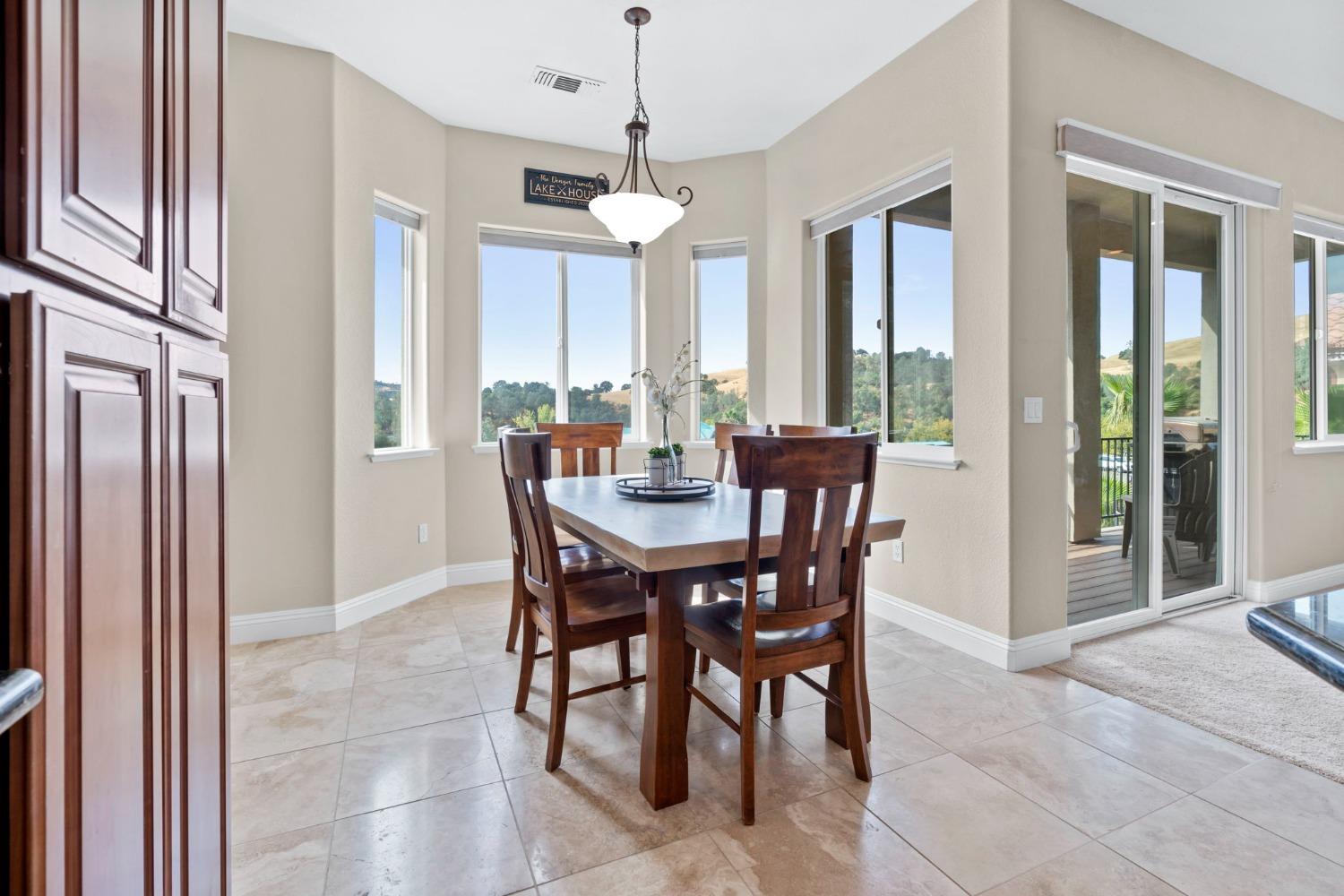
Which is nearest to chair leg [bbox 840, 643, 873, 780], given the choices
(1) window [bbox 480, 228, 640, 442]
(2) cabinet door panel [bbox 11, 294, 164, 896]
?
(2) cabinet door panel [bbox 11, 294, 164, 896]

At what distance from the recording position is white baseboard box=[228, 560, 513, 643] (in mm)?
2955

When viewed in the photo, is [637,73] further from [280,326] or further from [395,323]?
[280,326]

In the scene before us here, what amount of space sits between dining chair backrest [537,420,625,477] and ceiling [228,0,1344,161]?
1889mm

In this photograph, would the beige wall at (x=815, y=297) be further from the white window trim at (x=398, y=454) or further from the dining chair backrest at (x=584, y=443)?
the dining chair backrest at (x=584, y=443)

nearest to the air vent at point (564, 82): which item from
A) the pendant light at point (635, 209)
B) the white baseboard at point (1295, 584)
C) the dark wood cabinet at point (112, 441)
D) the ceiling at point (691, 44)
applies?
the ceiling at point (691, 44)

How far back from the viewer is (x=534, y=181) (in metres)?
4.07

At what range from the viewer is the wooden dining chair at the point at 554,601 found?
1.84 metres

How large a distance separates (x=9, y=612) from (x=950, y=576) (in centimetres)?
306

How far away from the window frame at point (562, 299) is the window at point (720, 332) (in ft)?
1.36

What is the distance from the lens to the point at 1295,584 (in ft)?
11.5

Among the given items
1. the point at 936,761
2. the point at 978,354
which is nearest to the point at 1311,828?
the point at 936,761

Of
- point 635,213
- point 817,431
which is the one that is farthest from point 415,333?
point 817,431

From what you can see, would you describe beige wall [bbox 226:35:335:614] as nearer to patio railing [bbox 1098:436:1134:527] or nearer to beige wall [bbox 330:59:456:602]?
beige wall [bbox 330:59:456:602]

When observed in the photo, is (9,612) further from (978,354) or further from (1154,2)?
(1154,2)
